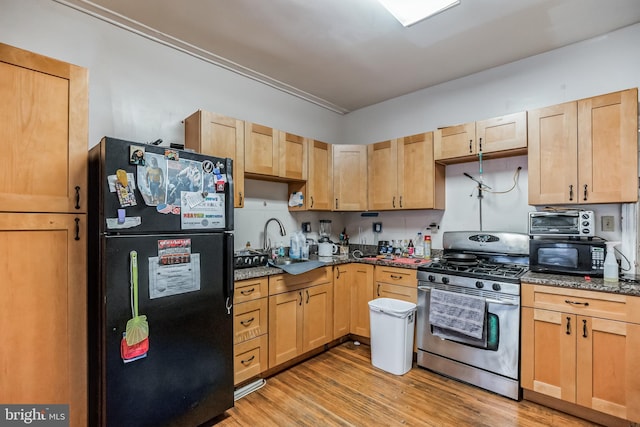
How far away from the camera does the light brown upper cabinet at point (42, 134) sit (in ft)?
4.99

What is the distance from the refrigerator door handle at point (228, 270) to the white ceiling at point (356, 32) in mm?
1644

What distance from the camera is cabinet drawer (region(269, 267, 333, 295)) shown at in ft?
8.63

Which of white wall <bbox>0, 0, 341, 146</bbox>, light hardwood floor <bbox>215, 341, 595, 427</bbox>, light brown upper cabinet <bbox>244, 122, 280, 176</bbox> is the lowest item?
light hardwood floor <bbox>215, 341, 595, 427</bbox>

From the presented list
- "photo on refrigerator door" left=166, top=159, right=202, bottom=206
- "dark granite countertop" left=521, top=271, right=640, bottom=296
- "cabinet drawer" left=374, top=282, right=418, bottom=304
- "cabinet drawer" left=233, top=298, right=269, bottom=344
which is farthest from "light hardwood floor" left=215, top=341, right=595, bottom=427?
"photo on refrigerator door" left=166, top=159, right=202, bottom=206

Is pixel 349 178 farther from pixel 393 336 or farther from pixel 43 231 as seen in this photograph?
pixel 43 231

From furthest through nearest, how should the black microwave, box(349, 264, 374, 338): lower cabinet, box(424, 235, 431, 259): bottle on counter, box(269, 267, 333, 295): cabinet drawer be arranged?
box(424, 235, 431, 259): bottle on counter → box(349, 264, 374, 338): lower cabinet → box(269, 267, 333, 295): cabinet drawer → the black microwave

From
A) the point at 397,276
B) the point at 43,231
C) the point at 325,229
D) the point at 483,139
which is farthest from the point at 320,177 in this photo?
the point at 43,231

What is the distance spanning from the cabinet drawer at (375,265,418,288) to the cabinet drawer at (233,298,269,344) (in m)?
1.22

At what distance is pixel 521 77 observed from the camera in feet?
9.52

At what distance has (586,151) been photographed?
2328mm

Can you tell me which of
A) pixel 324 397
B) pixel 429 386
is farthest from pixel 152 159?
pixel 429 386

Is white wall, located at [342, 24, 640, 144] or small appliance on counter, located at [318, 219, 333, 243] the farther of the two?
small appliance on counter, located at [318, 219, 333, 243]

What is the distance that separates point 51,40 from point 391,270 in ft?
10.6

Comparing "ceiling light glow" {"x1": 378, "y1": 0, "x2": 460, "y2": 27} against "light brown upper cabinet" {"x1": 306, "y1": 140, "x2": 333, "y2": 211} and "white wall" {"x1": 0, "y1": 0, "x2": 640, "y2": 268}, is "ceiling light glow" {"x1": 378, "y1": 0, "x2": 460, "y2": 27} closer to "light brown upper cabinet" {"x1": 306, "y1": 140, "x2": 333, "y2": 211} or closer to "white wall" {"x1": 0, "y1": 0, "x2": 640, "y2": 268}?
"white wall" {"x1": 0, "y1": 0, "x2": 640, "y2": 268}
